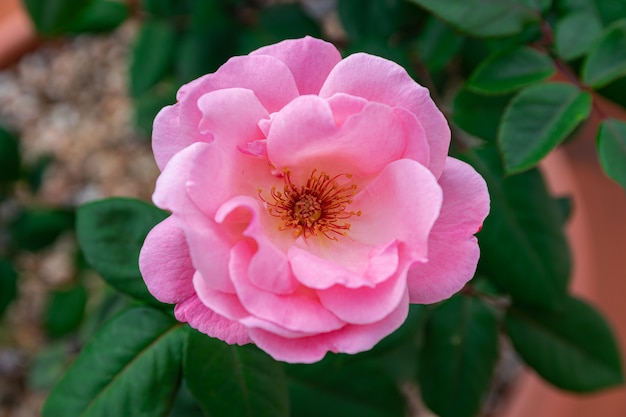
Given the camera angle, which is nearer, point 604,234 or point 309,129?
point 309,129

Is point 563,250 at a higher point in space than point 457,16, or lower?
lower

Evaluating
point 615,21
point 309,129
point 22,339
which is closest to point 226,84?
point 309,129

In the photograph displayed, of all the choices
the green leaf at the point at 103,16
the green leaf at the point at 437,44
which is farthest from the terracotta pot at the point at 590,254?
the green leaf at the point at 103,16

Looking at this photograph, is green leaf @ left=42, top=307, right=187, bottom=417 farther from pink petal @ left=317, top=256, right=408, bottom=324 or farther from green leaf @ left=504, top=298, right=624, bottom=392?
green leaf @ left=504, top=298, right=624, bottom=392

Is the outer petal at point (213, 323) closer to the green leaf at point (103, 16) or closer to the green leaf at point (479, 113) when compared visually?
the green leaf at point (479, 113)

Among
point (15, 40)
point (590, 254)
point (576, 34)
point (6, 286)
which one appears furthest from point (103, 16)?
point (590, 254)

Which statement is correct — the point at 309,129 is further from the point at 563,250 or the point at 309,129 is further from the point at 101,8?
the point at 101,8

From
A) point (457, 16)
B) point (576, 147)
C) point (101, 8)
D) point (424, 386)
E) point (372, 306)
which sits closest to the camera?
point (372, 306)

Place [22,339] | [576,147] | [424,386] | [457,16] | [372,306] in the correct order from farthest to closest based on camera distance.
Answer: [576,147] → [22,339] → [424,386] → [457,16] → [372,306]
